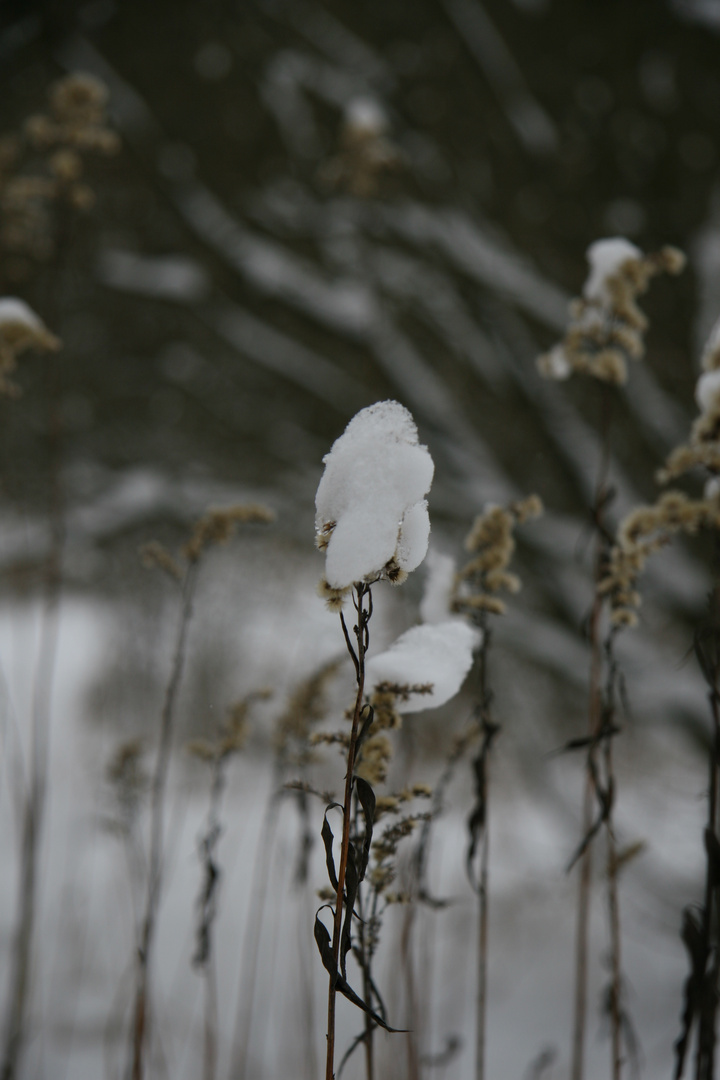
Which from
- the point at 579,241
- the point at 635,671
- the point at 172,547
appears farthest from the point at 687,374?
the point at 172,547

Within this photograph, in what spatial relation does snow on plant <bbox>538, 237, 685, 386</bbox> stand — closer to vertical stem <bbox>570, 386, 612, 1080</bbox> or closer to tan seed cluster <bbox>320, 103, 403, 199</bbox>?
vertical stem <bbox>570, 386, 612, 1080</bbox>

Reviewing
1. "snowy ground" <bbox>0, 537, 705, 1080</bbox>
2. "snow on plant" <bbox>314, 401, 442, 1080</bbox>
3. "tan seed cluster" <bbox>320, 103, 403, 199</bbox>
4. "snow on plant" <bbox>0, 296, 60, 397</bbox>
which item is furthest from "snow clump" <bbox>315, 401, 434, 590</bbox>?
"tan seed cluster" <bbox>320, 103, 403, 199</bbox>

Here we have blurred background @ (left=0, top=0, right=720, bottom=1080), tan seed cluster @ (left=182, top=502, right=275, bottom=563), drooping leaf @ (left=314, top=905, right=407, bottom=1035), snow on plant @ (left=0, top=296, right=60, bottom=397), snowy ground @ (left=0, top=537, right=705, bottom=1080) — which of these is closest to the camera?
drooping leaf @ (left=314, top=905, right=407, bottom=1035)

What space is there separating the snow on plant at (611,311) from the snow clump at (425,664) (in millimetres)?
321

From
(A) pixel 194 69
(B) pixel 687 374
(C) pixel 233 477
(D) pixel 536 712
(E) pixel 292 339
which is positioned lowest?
(D) pixel 536 712

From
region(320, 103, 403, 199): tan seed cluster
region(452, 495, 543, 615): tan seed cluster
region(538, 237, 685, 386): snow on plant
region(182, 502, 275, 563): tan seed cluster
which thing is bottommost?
region(452, 495, 543, 615): tan seed cluster

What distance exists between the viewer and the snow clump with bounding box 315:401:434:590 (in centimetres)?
31

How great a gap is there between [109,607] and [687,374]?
6.26 ft

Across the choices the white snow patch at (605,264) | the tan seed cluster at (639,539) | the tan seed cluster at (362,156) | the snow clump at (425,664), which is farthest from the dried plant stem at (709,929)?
the tan seed cluster at (362,156)

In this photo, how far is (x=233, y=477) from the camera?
229 centimetres

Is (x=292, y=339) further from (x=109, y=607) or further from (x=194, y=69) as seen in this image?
(x=109, y=607)

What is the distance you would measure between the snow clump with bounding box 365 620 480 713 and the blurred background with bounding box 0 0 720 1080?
1434 millimetres

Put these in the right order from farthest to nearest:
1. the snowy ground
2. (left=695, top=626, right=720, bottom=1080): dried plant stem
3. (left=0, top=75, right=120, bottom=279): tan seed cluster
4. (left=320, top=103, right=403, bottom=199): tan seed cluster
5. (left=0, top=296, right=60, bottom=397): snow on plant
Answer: the snowy ground < (left=320, top=103, right=403, bottom=199): tan seed cluster < (left=0, top=75, right=120, bottom=279): tan seed cluster < (left=0, top=296, right=60, bottom=397): snow on plant < (left=695, top=626, right=720, bottom=1080): dried plant stem

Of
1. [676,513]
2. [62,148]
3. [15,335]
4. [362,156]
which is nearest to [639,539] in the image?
[676,513]
